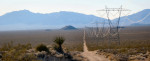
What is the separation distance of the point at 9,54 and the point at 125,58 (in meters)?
15.6

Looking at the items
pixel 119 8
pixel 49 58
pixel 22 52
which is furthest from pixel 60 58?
pixel 119 8

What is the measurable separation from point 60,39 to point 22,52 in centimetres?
1836

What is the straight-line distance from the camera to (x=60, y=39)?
32.3 metres

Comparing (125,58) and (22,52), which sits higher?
(22,52)

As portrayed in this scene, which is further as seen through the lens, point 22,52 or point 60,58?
point 60,58

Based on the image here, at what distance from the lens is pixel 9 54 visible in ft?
43.1

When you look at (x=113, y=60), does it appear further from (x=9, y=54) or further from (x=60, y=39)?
(x=9, y=54)

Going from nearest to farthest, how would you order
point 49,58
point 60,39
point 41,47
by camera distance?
point 49,58, point 41,47, point 60,39

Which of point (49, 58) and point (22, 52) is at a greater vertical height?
point (22, 52)

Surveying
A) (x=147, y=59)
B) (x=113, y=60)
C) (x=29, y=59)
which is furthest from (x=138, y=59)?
(x=29, y=59)

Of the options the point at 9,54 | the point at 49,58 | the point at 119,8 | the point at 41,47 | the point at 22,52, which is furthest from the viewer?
the point at 119,8

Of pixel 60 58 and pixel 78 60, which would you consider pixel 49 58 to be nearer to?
pixel 60 58

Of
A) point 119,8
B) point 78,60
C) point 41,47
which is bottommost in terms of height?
point 78,60

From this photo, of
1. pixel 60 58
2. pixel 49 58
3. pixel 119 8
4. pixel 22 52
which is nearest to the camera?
pixel 22 52
